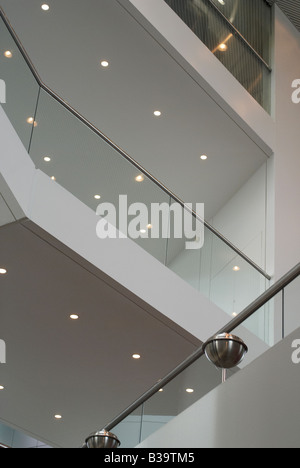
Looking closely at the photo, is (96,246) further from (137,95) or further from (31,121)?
(137,95)

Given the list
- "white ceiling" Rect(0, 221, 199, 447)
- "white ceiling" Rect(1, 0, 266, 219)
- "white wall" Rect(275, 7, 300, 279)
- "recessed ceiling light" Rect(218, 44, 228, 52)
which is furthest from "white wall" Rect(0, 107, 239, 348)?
"recessed ceiling light" Rect(218, 44, 228, 52)

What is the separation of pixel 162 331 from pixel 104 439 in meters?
2.97

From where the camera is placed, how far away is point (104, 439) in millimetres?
5074

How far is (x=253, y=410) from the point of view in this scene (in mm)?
3867

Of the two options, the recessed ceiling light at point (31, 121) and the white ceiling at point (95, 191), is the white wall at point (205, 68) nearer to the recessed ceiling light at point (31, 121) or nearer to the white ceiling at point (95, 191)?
the white ceiling at point (95, 191)

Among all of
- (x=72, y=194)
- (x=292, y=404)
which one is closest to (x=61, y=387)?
(x=72, y=194)

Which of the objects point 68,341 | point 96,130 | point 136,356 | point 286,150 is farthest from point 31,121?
point 286,150

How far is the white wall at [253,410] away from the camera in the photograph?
3.62 metres

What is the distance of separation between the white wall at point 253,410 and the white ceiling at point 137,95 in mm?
6286

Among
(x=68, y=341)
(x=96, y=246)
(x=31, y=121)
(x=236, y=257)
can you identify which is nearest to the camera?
(x=31, y=121)

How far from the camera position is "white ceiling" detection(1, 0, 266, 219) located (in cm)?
944

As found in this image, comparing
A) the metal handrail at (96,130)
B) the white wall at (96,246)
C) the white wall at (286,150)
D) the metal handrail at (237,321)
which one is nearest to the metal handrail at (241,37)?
the white wall at (286,150)

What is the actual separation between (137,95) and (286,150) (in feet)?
8.23

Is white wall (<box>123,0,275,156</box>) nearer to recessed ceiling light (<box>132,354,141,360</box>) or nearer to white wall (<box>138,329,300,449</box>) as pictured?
recessed ceiling light (<box>132,354,141,360</box>)
